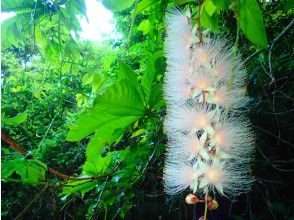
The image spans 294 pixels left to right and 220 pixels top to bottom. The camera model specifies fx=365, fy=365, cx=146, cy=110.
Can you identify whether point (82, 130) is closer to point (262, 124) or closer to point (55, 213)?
point (262, 124)

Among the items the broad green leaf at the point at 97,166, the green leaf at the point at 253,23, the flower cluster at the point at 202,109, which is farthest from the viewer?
the broad green leaf at the point at 97,166

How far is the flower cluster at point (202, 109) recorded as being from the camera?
2.76 feet

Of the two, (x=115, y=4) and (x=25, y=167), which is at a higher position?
(x=115, y=4)

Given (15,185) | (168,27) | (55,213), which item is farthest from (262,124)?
(15,185)

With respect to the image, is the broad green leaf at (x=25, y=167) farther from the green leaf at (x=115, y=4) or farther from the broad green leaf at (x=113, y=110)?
the green leaf at (x=115, y=4)

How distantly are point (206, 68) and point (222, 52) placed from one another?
14cm

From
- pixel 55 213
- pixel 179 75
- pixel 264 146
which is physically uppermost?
pixel 179 75

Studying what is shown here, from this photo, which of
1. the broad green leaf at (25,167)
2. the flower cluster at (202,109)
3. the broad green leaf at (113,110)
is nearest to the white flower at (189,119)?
the flower cluster at (202,109)

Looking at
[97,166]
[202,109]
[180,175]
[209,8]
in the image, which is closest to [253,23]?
[209,8]

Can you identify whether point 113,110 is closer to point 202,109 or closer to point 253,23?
point 202,109

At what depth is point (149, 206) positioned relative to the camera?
3883mm

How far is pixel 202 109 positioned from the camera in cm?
88

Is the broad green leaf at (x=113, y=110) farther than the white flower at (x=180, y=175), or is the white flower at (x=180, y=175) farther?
the broad green leaf at (x=113, y=110)

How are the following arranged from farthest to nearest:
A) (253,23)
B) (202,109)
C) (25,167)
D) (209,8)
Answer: (25,167) → (209,8) → (253,23) → (202,109)
